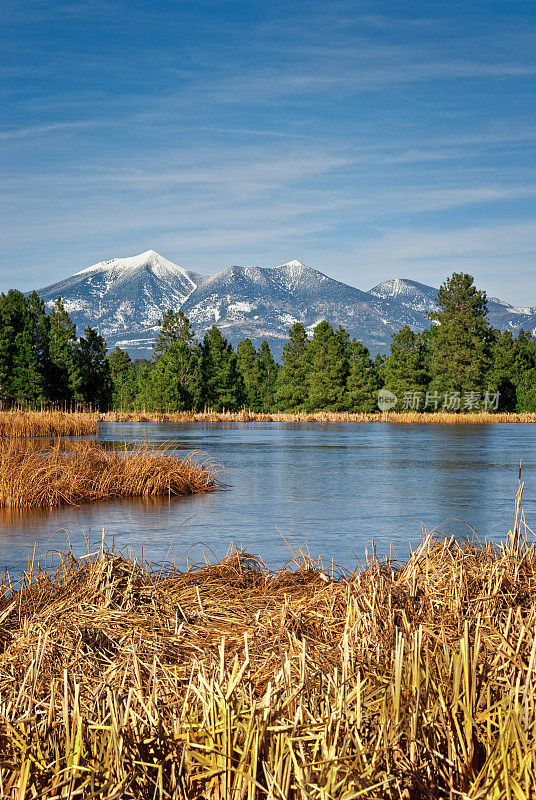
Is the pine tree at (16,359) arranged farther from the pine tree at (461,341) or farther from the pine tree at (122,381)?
the pine tree at (461,341)

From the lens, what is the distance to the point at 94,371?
6494cm

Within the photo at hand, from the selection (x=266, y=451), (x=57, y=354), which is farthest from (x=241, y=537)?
(x=57, y=354)

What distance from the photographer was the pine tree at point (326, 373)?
65750 millimetres

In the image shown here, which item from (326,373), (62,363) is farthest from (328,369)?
(62,363)

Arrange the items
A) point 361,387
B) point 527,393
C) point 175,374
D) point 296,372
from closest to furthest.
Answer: point 175,374
point 361,387
point 527,393
point 296,372

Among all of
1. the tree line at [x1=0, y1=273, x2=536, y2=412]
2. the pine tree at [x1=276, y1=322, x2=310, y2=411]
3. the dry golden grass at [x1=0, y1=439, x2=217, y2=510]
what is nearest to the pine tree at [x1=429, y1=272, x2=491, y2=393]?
the tree line at [x1=0, y1=273, x2=536, y2=412]

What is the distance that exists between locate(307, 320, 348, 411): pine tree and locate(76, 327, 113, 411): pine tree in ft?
55.9

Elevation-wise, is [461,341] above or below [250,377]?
above

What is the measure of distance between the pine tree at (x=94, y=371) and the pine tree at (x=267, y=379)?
1572 cm

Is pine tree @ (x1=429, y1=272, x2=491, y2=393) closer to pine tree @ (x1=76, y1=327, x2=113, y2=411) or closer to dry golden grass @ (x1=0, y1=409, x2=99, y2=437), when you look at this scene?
pine tree @ (x1=76, y1=327, x2=113, y2=411)

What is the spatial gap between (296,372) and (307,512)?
56.1 m

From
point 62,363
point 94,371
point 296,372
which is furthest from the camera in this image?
point 296,372

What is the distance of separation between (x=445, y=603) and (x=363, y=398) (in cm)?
6113

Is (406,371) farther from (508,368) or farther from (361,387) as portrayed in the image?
(508,368)
